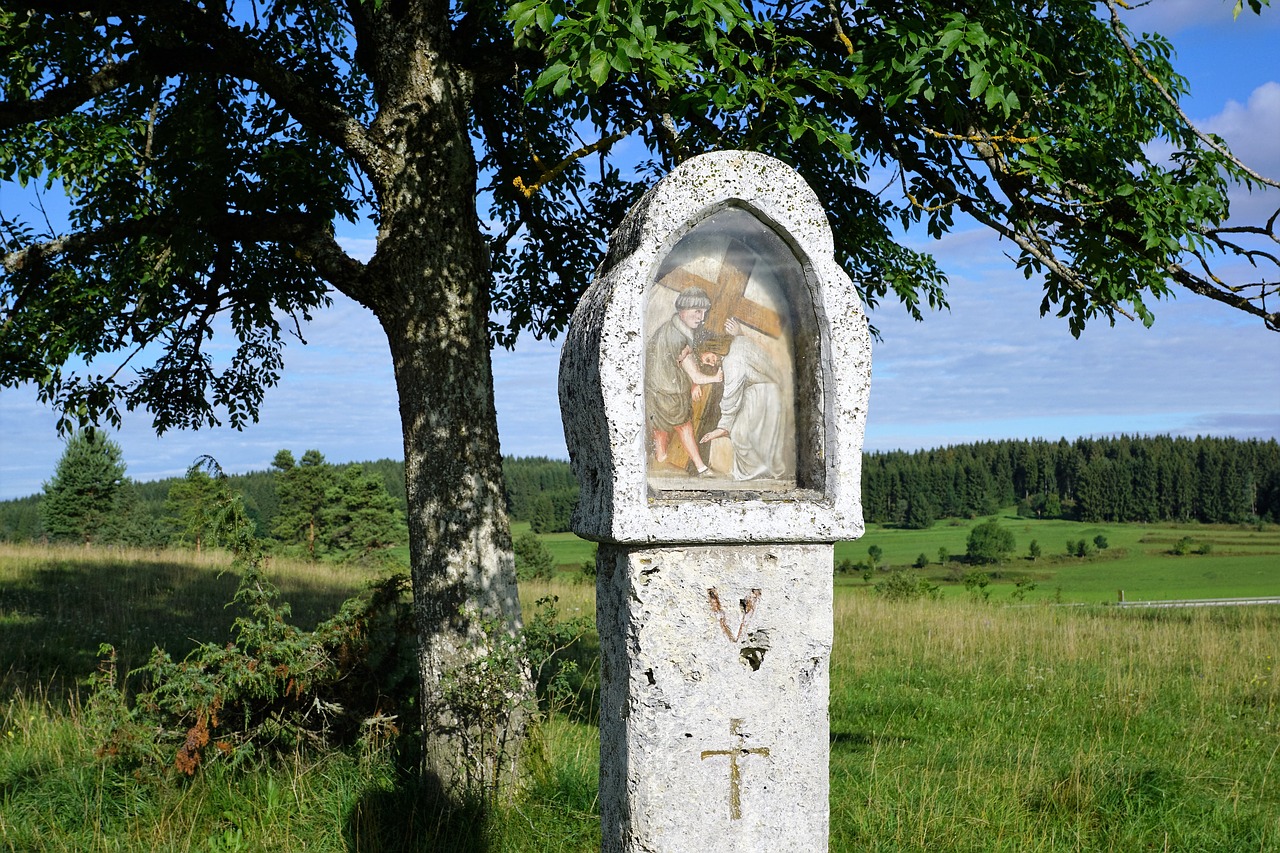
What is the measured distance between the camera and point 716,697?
3088mm

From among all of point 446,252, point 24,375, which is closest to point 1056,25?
point 446,252

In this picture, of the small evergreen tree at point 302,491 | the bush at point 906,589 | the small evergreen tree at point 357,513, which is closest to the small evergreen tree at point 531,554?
the small evergreen tree at point 357,513

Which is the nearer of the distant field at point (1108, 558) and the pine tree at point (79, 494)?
the pine tree at point (79, 494)

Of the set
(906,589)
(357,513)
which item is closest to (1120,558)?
(906,589)

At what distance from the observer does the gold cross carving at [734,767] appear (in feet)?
10.1

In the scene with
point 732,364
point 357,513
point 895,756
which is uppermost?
point 732,364

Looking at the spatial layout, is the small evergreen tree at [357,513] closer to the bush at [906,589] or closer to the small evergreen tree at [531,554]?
the small evergreen tree at [531,554]

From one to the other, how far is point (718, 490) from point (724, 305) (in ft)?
2.10

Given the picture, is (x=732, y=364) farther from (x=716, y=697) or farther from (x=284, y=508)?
(x=284, y=508)

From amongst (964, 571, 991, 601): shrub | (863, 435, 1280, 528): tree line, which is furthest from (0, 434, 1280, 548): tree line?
(964, 571, 991, 601): shrub

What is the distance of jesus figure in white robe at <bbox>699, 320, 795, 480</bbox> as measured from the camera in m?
3.27

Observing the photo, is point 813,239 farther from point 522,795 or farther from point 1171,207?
point 522,795

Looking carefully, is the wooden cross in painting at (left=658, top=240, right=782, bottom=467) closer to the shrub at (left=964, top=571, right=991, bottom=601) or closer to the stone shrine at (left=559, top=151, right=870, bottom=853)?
the stone shrine at (left=559, top=151, right=870, bottom=853)

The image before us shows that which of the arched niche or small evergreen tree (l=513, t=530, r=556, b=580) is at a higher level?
the arched niche
